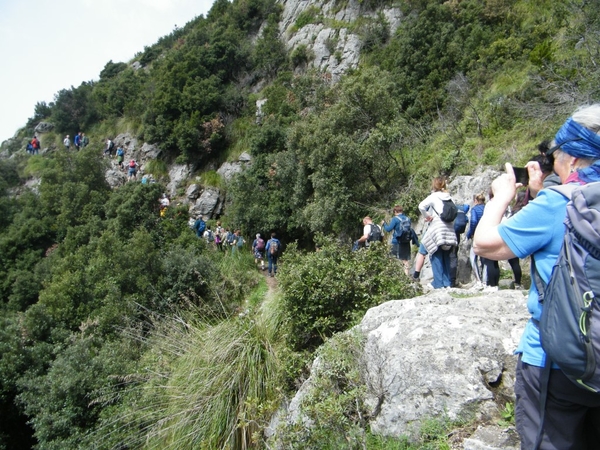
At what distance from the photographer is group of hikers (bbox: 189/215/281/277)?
1351 cm

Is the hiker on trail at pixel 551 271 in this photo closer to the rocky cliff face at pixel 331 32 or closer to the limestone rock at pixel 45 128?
the rocky cliff face at pixel 331 32

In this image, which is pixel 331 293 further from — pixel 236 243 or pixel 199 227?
pixel 199 227

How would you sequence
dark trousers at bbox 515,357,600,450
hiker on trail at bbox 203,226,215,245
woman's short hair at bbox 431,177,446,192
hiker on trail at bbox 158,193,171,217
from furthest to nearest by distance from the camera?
hiker on trail at bbox 158,193,171,217 → hiker on trail at bbox 203,226,215,245 → woman's short hair at bbox 431,177,446,192 → dark trousers at bbox 515,357,600,450

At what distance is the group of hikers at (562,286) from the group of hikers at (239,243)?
1156 centimetres

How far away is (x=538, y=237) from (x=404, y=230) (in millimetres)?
5750

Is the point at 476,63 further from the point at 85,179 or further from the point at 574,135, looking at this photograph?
the point at 85,179

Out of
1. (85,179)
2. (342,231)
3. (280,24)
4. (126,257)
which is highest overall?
(280,24)

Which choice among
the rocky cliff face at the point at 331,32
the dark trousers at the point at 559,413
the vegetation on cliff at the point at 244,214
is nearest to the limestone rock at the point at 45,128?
the vegetation on cliff at the point at 244,214

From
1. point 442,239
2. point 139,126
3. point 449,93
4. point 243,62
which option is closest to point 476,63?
point 449,93

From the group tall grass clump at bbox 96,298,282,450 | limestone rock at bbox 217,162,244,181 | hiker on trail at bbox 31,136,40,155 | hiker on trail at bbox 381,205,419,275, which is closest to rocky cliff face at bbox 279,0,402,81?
limestone rock at bbox 217,162,244,181

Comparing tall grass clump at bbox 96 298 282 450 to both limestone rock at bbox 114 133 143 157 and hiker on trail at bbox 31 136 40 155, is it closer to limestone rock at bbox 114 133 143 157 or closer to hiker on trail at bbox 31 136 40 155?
limestone rock at bbox 114 133 143 157

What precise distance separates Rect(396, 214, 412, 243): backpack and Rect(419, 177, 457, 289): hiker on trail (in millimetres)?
1154

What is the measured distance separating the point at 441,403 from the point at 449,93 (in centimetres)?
1365

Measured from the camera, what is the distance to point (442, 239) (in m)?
5.93
